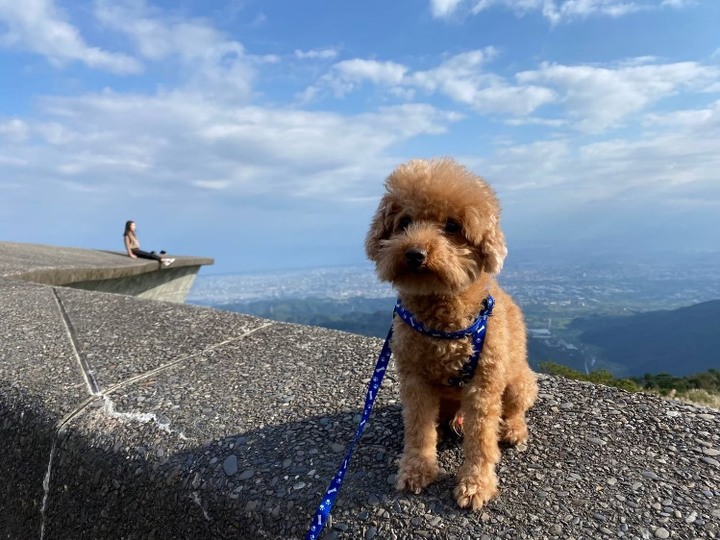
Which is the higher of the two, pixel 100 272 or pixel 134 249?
pixel 134 249

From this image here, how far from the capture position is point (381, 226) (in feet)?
8.86

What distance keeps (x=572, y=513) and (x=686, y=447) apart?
0.94 m

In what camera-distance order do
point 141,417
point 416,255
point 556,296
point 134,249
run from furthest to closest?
point 556,296
point 134,249
point 141,417
point 416,255

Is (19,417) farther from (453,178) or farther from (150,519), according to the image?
(453,178)

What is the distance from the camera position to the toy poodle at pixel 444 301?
238 centimetres

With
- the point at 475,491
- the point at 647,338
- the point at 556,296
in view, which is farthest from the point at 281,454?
the point at 647,338

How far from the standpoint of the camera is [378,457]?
2748 millimetres

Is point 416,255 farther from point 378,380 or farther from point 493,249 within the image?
point 378,380

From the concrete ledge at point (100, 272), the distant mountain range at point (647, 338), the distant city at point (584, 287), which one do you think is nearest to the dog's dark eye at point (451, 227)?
the concrete ledge at point (100, 272)

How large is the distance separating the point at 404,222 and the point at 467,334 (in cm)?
67

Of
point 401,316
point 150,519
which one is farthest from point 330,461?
point 150,519

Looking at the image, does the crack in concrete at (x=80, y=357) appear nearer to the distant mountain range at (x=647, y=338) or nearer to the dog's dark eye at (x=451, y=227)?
the dog's dark eye at (x=451, y=227)

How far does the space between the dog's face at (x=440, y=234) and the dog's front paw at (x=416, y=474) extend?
2.82 feet

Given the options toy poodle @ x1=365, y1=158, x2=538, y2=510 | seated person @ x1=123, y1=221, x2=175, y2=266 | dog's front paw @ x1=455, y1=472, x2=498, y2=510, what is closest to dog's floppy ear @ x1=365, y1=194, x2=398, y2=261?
toy poodle @ x1=365, y1=158, x2=538, y2=510
